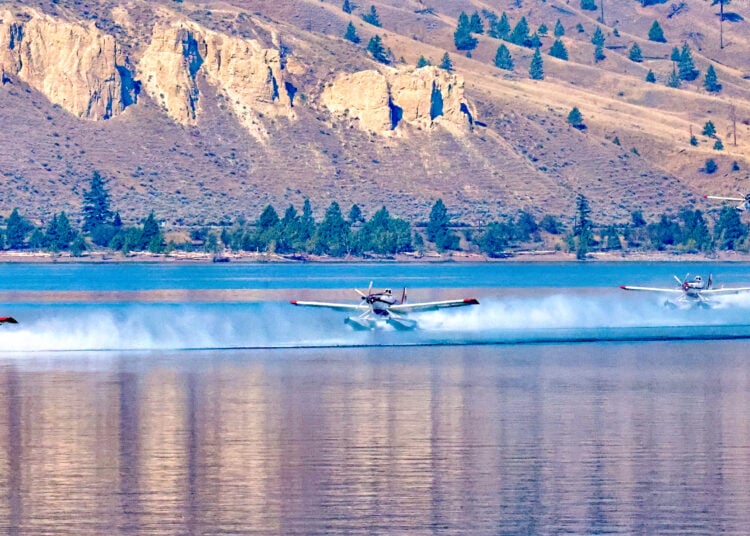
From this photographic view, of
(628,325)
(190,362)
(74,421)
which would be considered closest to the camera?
(74,421)

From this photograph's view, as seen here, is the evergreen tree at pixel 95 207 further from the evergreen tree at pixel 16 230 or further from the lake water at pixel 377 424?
the lake water at pixel 377 424

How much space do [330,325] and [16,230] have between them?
369 ft

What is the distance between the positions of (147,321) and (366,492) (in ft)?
173

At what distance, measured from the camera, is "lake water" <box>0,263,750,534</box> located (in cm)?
3419

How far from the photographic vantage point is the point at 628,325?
8638cm

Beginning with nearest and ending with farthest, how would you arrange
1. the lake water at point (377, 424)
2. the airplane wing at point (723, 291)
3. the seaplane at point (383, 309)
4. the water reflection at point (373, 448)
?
the water reflection at point (373, 448), the lake water at point (377, 424), the seaplane at point (383, 309), the airplane wing at point (723, 291)

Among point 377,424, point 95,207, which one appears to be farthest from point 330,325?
point 95,207

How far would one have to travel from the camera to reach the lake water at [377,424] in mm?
34188

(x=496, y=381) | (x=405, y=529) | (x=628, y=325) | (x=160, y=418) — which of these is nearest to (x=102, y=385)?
(x=160, y=418)

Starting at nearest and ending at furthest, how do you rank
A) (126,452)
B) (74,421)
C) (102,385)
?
(126,452), (74,421), (102,385)

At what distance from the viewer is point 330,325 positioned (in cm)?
8519

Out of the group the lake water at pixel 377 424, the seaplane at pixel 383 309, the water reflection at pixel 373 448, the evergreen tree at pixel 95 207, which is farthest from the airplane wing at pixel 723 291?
the evergreen tree at pixel 95 207

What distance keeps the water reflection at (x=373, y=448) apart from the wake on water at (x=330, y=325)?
10446 millimetres

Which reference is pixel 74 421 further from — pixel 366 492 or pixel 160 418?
pixel 366 492
